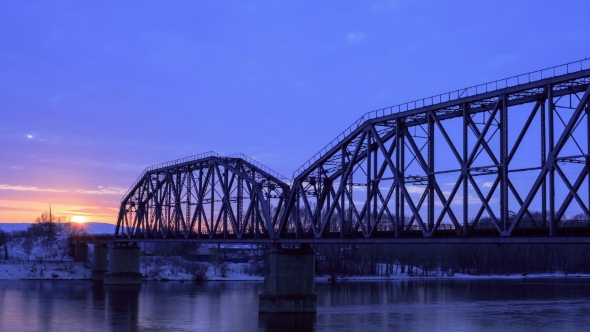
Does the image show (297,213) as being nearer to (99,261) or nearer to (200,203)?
(200,203)

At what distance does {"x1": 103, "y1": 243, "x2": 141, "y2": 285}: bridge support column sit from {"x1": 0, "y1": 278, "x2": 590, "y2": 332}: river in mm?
8792

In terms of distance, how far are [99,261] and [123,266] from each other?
605 inches

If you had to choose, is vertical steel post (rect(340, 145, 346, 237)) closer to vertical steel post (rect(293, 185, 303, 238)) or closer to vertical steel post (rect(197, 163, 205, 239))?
vertical steel post (rect(293, 185, 303, 238))

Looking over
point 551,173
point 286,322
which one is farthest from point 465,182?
point 286,322

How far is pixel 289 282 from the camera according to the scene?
6581 centimetres

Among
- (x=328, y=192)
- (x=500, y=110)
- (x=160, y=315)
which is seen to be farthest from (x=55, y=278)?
(x=500, y=110)

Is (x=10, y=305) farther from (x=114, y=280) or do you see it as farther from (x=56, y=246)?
(x=56, y=246)

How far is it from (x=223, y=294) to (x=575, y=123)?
6516 cm

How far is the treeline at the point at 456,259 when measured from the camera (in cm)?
15388

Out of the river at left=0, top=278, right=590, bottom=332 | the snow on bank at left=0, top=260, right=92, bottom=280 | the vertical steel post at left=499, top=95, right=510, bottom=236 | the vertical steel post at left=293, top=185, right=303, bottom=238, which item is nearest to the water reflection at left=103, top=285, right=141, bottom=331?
Answer: the river at left=0, top=278, right=590, bottom=332

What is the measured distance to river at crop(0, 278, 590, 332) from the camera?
57.2 metres

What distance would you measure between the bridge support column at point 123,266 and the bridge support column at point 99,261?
10.5 m

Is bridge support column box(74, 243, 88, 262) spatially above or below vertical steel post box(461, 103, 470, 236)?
below

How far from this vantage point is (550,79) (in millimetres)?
40281
